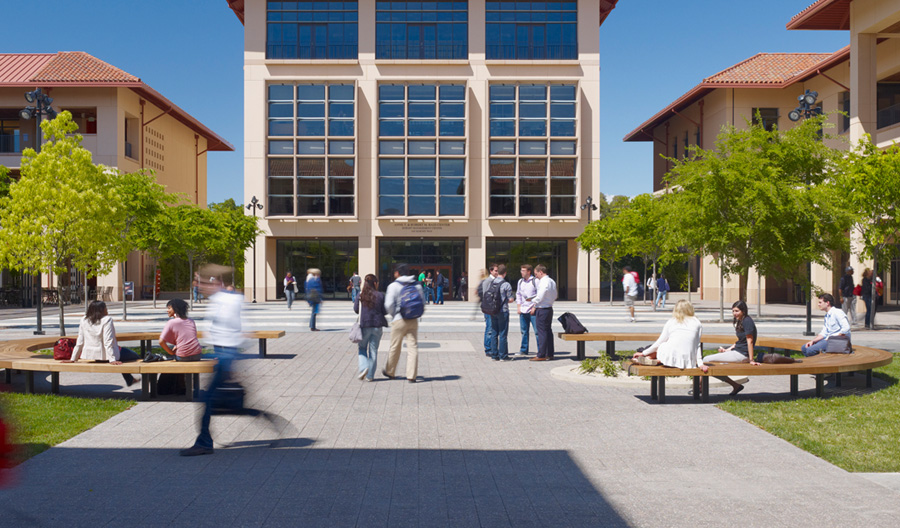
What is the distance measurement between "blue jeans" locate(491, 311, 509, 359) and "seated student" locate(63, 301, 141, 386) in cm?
687

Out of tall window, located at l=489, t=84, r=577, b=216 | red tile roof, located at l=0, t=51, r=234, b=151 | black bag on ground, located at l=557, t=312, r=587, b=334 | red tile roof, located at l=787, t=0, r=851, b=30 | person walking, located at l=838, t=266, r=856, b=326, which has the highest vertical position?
red tile roof, located at l=0, t=51, r=234, b=151

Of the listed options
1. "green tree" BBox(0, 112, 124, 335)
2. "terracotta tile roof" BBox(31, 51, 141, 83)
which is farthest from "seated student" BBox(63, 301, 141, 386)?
"terracotta tile roof" BBox(31, 51, 141, 83)

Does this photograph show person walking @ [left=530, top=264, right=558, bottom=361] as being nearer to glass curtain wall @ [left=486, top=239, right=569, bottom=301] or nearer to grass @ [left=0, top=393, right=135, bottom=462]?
grass @ [left=0, top=393, right=135, bottom=462]

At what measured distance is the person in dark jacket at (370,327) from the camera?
11.6 meters

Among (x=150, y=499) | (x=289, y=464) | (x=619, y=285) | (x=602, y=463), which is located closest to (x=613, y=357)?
(x=602, y=463)

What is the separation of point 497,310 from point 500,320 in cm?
20

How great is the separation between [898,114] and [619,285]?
91.8 feet

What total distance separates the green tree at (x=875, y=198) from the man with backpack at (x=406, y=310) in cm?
1521

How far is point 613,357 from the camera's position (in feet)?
47.2

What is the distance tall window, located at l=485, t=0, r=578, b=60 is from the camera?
4512cm

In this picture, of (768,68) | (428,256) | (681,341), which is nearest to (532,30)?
(768,68)

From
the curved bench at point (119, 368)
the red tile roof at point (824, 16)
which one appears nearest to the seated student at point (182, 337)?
the curved bench at point (119, 368)

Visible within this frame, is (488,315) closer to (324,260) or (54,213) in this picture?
(54,213)

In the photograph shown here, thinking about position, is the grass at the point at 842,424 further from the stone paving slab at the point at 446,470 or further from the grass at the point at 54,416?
the grass at the point at 54,416
